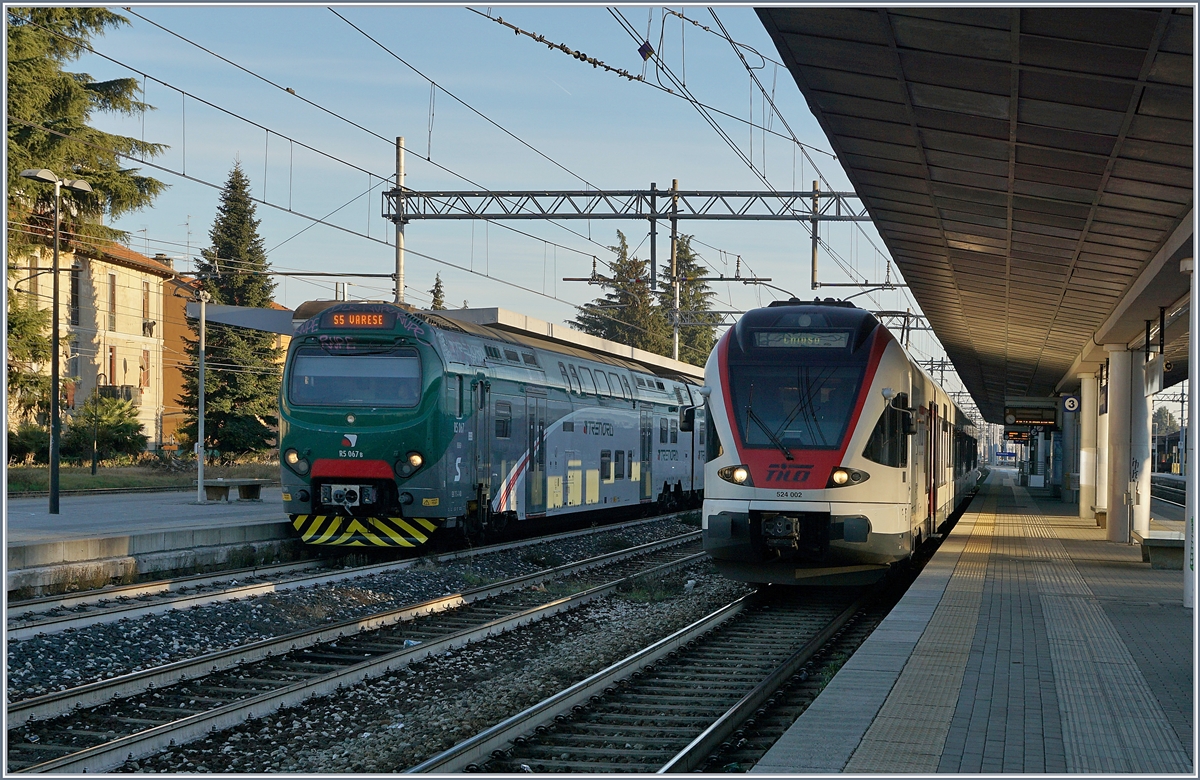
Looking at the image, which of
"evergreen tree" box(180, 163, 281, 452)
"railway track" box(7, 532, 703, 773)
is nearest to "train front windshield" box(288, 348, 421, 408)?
"railway track" box(7, 532, 703, 773)

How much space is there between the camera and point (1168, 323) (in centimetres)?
1752

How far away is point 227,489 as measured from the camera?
27.7 m

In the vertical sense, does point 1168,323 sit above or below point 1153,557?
above

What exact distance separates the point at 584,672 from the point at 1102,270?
9489 mm

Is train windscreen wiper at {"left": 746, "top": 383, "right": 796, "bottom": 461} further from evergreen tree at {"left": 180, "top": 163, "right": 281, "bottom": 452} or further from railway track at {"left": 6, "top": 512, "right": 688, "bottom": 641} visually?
evergreen tree at {"left": 180, "top": 163, "right": 281, "bottom": 452}

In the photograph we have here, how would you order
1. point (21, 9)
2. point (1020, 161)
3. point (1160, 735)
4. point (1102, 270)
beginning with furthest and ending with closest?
point (21, 9) < point (1102, 270) < point (1020, 161) < point (1160, 735)

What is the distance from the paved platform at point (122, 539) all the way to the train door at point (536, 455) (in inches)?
155

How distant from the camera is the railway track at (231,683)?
7254 mm

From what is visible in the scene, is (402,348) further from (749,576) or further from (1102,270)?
(1102,270)

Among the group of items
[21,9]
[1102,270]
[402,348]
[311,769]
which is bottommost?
[311,769]

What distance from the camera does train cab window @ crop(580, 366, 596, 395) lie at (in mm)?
22984

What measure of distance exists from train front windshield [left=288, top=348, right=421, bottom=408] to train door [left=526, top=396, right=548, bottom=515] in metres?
3.55

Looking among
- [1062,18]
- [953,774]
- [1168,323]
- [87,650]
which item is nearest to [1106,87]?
[1062,18]

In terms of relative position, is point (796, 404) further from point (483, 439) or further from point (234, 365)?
point (234, 365)
